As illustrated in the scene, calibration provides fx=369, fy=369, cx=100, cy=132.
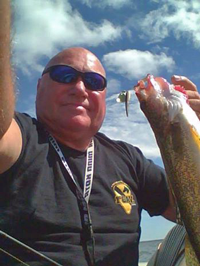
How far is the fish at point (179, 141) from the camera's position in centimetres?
240

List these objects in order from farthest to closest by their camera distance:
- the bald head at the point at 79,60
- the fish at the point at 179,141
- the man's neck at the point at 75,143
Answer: the bald head at the point at 79,60
the man's neck at the point at 75,143
the fish at the point at 179,141

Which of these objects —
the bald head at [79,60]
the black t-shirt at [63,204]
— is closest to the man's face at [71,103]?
the bald head at [79,60]

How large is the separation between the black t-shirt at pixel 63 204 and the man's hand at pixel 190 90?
3.29 feet

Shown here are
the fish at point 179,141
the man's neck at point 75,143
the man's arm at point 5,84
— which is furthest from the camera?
the man's neck at point 75,143

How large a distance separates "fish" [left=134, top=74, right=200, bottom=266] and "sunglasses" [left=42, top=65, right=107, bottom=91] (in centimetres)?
115

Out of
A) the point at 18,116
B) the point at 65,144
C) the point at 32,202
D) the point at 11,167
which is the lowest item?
the point at 32,202

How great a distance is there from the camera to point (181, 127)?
8.46ft

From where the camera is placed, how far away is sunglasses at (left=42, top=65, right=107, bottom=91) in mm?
3711

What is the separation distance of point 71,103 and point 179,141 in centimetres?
137

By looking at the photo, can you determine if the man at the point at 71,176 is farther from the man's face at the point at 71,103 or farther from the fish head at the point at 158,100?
the fish head at the point at 158,100

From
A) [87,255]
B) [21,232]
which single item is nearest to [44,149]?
[21,232]

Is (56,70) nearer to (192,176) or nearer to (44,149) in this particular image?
(44,149)

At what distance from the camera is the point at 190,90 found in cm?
307

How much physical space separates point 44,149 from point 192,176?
126 cm
